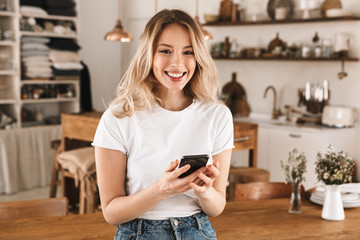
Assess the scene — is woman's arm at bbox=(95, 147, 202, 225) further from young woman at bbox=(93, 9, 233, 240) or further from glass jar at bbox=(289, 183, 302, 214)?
glass jar at bbox=(289, 183, 302, 214)

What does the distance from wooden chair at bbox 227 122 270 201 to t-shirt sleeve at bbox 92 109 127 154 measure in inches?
98.3

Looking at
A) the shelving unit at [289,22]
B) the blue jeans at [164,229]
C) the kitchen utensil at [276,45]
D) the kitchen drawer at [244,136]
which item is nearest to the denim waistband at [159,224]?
the blue jeans at [164,229]

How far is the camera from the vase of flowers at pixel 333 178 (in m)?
2.28

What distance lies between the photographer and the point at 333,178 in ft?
7.49

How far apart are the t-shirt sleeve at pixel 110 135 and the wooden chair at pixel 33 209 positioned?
102 centimetres

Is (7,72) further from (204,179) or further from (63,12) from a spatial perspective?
(204,179)

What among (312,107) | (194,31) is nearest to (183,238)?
(194,31)

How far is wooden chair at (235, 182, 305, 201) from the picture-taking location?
2783 mm

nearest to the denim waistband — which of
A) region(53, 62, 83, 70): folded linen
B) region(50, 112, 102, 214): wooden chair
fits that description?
region(50, 112, 102, 214): wooden chair

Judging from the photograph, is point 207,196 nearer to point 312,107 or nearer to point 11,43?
point 312,107

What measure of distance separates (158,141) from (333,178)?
1.10 metres

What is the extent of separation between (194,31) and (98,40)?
594 cm

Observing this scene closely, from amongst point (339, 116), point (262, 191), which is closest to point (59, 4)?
point (339, 116)

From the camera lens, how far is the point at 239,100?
643 cm
